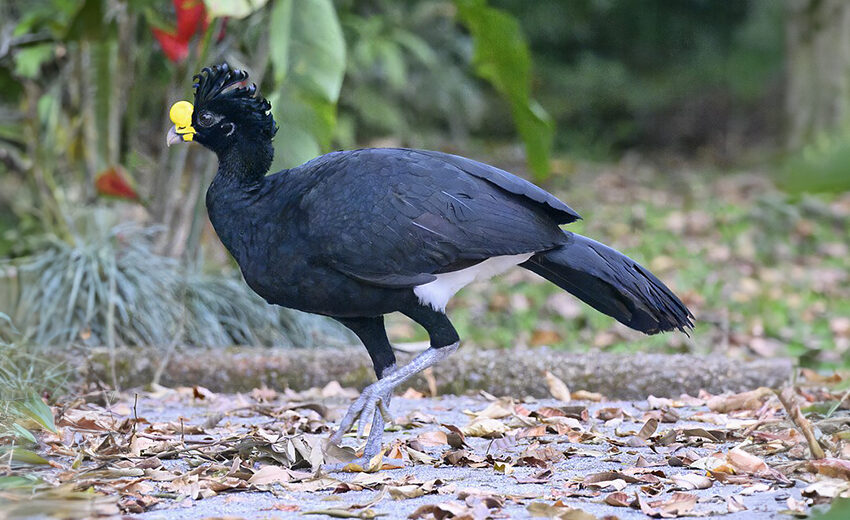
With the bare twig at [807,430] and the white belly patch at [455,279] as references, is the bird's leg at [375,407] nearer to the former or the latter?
the white belly patch at [455,279]

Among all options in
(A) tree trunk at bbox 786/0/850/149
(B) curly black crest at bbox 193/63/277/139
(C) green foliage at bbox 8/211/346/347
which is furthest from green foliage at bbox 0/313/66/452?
(A) tree trunk at bbox 786/0/850/149

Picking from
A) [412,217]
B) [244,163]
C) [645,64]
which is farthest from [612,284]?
[645,64]

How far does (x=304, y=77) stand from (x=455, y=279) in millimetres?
2153

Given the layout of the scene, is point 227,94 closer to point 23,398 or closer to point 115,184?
point 23,398

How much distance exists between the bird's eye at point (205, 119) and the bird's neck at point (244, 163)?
11cm

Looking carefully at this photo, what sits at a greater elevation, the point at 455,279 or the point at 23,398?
the point at 455,279

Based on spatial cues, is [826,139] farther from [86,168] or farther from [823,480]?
[86,168]

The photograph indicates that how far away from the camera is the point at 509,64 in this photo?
604 centimetres

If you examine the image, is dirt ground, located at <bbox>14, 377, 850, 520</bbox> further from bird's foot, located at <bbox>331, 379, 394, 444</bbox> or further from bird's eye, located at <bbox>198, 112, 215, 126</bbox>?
bird's eye, located at <bbox>198, 112, 215, 126</bbox>

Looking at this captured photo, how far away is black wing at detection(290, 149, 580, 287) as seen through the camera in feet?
10.7

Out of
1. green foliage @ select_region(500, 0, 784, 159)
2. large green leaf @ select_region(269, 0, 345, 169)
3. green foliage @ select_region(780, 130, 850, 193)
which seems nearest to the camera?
green foliage @ select_region(780, 130, 850, 193)

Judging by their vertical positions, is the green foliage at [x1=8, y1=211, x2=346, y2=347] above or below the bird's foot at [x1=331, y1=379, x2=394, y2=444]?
above

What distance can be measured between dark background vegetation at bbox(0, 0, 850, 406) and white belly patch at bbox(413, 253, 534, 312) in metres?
1.47

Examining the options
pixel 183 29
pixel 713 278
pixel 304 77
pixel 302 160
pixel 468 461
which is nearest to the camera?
pixel 468 461
